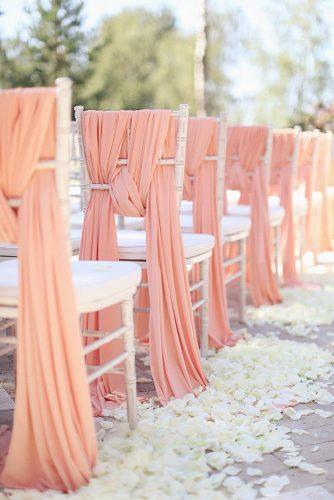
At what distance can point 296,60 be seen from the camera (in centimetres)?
1109

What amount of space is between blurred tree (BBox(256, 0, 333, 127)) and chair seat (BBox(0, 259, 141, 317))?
30.0ft

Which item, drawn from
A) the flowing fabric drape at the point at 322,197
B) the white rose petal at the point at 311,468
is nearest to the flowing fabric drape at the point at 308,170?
the flowing fabric drape at the point at 322,197

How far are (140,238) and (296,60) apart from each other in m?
9.10

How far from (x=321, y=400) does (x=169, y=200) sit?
2.76ft

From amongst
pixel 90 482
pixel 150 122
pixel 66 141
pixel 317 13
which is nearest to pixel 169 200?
pixel 150 122

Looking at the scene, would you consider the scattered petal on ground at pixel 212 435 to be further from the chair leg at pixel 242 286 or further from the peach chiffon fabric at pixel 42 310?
the chair leg at pixel 242 286

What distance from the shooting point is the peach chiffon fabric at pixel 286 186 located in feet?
14.4

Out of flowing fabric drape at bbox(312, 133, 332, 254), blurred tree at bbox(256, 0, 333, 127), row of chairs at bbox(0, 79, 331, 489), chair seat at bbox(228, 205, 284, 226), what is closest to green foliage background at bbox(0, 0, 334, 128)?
blurred tree at bbox(256, 0, 333, 127)

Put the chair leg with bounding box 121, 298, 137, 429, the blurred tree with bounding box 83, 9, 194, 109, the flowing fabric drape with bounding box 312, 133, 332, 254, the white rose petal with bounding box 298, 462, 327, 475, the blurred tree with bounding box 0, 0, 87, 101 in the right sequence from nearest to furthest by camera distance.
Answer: the white rose petal with bounding box 298, 462, 327, 475 < the chair leg with bounding box 121, 298, 137, 429 < the flowing fabric drape with bounding box 312, 133, 332, 254 < the blurred tree with bounding box 0, 0, 87, 101 < the blurred tree with bounding box 83, 9, 194, 109

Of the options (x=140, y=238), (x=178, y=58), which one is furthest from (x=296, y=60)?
(x=140, y=238)

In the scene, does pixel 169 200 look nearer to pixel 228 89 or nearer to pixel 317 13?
pixel 317 13

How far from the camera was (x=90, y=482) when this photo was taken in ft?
5.73

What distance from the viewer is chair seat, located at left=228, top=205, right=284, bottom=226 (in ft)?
13.2

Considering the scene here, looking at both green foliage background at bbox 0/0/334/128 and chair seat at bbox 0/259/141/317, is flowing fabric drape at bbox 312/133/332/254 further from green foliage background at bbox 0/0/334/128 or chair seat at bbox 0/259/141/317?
chair seat at bbox 0/259/141/317
